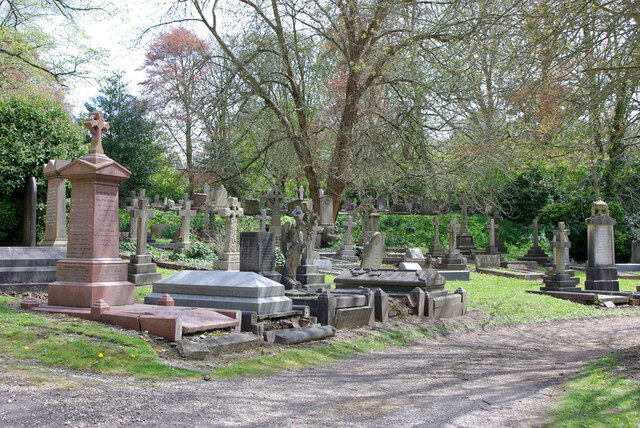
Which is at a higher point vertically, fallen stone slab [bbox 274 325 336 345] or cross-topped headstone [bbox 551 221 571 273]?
cross-topped headstone [bbox 551 221 571 273]

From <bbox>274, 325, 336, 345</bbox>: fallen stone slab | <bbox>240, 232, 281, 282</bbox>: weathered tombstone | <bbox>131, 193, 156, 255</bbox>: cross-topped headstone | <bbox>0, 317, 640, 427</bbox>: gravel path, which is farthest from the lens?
<bbox>131, 193, 156, 255</bbox>: cross-topped headstone

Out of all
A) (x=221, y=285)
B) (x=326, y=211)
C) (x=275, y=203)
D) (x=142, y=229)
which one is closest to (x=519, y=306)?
(x=221, y=285)

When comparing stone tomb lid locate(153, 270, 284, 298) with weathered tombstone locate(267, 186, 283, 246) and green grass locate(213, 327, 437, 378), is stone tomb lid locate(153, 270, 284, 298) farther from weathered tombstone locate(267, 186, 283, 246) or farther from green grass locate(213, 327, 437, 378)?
weathered tombstone locate(267, 186, 283, 246)

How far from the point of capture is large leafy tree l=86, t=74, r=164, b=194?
31.8 metres

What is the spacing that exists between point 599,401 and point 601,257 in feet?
38.0

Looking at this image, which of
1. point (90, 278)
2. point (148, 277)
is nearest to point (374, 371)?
point (90, 278)

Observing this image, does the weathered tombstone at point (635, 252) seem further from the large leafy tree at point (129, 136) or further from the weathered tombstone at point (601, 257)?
the large leafy tree at point (129, 136)

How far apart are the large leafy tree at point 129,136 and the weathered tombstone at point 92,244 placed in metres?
23.8

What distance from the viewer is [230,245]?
51.7 ft

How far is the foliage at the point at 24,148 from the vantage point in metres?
15.5

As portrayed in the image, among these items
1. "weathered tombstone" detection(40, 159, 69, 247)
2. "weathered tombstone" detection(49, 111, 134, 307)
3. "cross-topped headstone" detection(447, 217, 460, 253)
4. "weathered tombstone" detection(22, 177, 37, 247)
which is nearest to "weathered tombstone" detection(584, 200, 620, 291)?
"cross-topped headstone" detection(447, 217, 460, 253)

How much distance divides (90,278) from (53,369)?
3.03m

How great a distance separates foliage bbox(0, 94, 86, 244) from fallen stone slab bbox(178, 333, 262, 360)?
36.5 feet

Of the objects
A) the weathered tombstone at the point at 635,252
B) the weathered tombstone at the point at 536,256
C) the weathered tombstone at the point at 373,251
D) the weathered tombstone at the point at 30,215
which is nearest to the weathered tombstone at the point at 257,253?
the weathered tombstone at the point at 373,251
